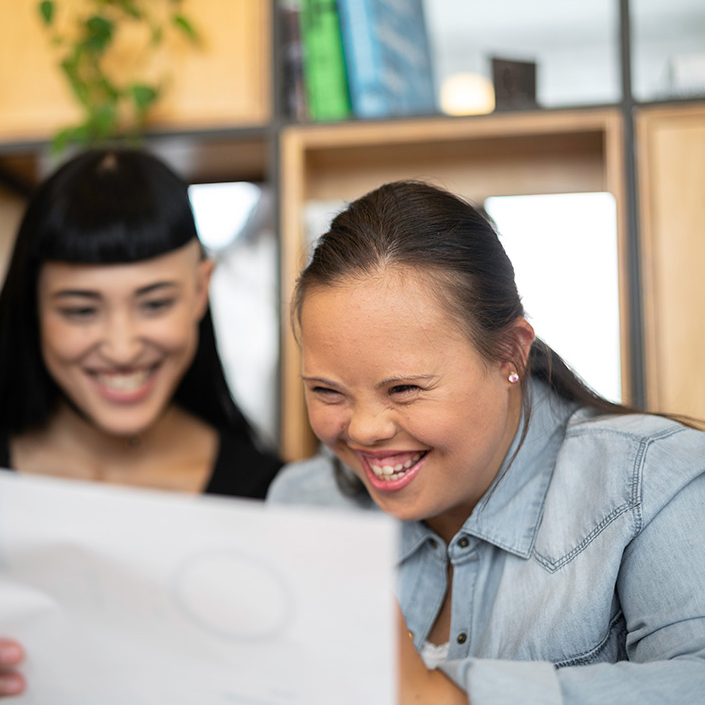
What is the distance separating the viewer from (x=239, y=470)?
1.59m

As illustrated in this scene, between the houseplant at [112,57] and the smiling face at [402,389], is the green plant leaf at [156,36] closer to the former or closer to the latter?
the houseplant at [112,57]

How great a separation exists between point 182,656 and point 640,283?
52.0 inches

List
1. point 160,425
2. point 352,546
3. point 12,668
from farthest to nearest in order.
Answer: point 160,425
point 12,668
point 352,546

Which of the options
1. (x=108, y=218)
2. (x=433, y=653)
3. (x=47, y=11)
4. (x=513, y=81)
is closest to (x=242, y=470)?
(x=108, y=218)

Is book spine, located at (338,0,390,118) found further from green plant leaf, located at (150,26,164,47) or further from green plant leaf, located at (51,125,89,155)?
green plant leaf, located at (51,125,89,155)

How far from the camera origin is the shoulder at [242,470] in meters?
1.56

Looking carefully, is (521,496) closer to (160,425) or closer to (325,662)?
(325,662)

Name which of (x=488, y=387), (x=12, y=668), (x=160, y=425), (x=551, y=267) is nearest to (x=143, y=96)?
(x=160, y=425)

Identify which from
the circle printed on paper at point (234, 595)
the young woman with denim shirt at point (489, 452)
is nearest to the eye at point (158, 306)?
the young woman with denim shirt at point (489, 452)

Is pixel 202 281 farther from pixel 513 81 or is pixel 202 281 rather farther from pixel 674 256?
pixel 674 256

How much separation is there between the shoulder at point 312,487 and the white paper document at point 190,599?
0.61 metres

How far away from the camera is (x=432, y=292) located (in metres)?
0.91

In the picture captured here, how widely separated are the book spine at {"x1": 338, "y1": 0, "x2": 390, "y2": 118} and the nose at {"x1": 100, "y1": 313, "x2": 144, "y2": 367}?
724 mm

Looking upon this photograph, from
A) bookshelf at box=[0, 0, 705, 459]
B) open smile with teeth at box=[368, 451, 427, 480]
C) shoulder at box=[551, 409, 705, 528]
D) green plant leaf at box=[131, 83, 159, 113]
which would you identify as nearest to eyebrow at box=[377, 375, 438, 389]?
open smile with teeth at box=[368, 451, 427, 480]
